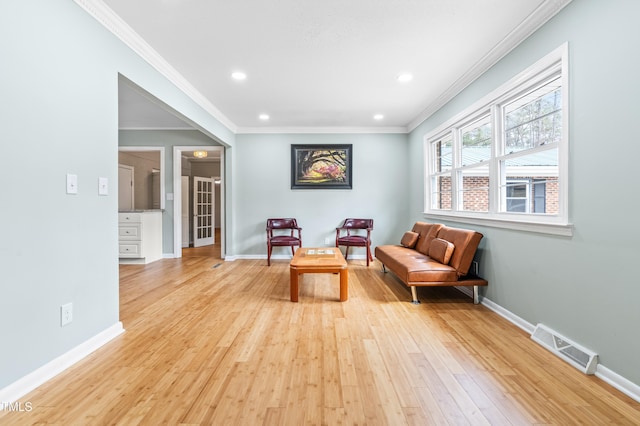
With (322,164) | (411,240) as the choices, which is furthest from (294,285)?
(322,164)

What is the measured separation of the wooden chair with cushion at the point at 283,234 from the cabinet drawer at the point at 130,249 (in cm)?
224

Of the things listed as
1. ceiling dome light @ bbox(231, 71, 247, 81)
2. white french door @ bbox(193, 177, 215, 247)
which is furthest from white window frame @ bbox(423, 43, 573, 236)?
white french door @ bbox(193, 177, 215, 247)

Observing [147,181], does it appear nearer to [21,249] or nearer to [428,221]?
[21,249]

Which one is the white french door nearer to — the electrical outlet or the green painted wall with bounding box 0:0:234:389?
the green painted wall with bounding box 0:0:234:389

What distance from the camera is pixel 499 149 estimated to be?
268 centimetres

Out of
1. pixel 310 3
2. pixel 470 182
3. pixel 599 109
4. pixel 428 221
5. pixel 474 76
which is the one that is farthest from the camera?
pixel 428 221

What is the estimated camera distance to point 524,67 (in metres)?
2.28

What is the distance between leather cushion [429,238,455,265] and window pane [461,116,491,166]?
1.03m

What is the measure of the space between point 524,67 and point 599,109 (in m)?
0.86

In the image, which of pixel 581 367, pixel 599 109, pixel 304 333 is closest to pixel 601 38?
pixel 599 109

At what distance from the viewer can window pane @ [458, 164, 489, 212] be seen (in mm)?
3225

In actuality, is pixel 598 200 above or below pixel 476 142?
below

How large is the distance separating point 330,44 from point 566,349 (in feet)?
9.75

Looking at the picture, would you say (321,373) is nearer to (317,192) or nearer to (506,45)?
(506,45)
